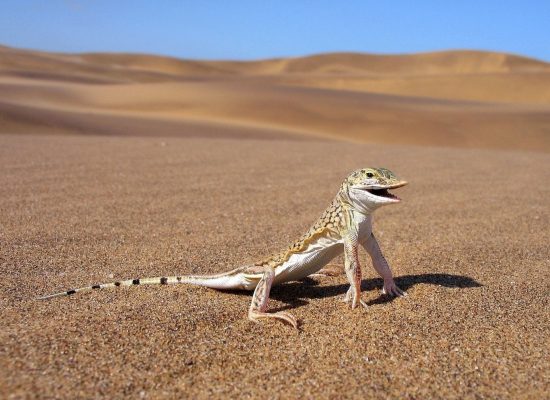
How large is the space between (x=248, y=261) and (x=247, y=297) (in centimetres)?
84

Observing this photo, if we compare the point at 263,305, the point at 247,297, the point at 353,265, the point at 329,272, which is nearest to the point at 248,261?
the point at 329,272

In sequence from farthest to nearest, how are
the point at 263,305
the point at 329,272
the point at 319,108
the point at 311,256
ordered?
the point at 319,108 → the point at 329,272 → the point at 311,256 → the point at 263,305

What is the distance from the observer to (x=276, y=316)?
3.04 metres

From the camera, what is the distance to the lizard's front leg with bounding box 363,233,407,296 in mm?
3414

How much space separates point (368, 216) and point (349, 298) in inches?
20.4

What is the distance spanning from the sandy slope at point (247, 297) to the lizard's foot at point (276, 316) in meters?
0.05

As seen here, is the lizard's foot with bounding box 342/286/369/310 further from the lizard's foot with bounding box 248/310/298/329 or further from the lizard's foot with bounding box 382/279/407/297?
the lizard's foot with bounding box 248/310/298/329

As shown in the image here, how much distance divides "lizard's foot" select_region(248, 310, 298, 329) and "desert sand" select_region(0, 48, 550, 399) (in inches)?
1.6

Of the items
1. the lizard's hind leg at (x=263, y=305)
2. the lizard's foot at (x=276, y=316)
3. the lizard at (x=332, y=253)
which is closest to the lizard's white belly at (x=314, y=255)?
the lizard at (x=332, y=253)

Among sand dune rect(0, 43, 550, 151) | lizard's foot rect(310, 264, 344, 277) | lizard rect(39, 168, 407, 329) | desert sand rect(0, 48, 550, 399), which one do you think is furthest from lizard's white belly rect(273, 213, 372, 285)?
sand dune rect(0, 43, 550, 151)

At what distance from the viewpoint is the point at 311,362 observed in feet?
8.68

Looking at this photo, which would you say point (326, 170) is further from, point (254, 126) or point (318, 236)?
point (254, 126)

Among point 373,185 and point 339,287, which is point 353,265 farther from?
point 339,287

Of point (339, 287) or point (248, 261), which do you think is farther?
point (248, 261)
